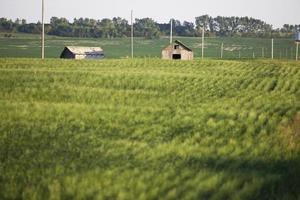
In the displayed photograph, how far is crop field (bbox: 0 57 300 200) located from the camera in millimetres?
8938

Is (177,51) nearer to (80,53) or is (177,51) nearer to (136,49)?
(80,53)

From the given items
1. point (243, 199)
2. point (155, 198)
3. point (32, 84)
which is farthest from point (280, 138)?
point (32, 84)

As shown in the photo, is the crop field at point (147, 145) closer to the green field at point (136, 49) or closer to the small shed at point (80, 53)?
the small shed at point (80, 53)

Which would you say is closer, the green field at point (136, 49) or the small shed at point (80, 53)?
the small shed at point (80, 53)

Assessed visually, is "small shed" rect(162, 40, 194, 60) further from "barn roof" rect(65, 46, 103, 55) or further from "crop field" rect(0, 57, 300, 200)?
"crop field" rect(0, 57, 300, 200)

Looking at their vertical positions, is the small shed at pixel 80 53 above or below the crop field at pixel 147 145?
above

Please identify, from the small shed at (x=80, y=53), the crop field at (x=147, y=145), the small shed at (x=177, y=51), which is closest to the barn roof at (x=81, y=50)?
the small shed at (x=80, y=53)

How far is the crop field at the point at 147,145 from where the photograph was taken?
352 inches

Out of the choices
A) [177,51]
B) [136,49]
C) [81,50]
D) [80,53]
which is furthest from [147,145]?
[136,49]

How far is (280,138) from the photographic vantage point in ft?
44.9

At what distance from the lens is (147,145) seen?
490 inches

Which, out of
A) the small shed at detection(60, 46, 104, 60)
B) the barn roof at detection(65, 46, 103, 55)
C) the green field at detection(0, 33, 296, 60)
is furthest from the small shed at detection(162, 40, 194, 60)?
the green field at detection(0, 33, 296, 60)

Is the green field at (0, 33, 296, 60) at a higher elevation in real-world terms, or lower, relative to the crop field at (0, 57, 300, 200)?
higher

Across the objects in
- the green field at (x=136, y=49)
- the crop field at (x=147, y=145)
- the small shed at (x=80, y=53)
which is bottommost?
the crop field at (x=147, y=145)
